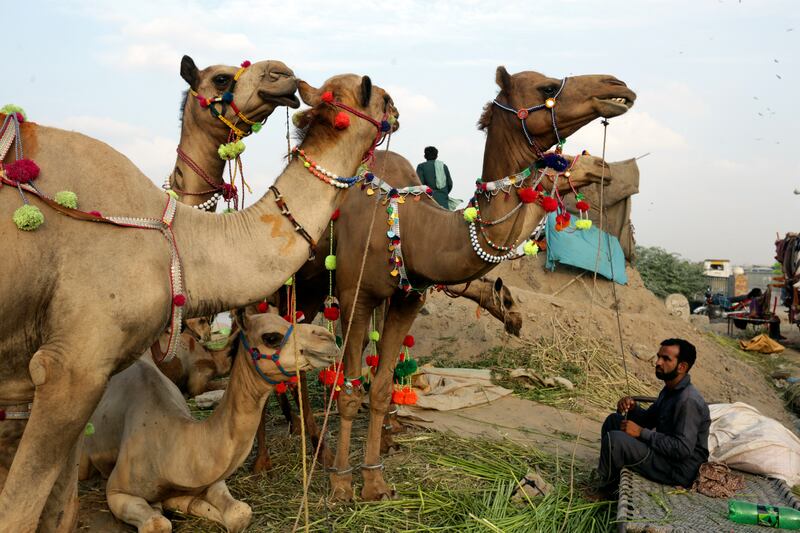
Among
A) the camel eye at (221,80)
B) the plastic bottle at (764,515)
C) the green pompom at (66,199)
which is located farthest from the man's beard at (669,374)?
the green pompom at (66,199)

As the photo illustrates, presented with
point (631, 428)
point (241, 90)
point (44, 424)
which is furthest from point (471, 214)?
point (44, 424)

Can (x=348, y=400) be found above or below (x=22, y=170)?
below

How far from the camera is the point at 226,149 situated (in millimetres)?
4953

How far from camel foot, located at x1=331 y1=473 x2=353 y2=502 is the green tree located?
2523 centimetres

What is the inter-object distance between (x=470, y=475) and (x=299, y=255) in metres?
3.10

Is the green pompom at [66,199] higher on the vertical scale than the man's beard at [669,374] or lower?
higher

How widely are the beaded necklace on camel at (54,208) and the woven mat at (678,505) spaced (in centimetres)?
291

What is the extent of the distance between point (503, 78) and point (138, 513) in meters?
3.77

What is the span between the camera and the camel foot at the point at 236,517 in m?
4.83

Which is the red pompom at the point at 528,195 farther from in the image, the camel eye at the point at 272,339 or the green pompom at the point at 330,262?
the camel eye at the point at 272,339

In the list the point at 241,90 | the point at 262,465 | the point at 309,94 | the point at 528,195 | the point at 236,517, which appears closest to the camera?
the point at 309,94

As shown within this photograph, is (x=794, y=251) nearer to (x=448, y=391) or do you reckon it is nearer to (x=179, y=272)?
(x=448, y=391)

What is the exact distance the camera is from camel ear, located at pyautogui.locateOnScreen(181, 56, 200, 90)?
18.1ft

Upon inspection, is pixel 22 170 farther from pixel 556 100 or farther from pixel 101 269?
pixel 556 100
